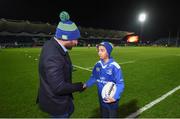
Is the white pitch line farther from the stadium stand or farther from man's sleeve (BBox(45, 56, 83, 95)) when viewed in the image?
the stadium stand

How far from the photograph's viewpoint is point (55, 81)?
11.4 feet

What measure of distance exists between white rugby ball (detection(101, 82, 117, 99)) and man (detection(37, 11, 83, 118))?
104cm

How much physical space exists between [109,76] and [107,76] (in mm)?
45

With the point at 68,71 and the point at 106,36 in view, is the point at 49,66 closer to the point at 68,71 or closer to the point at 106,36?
the point at 68,71

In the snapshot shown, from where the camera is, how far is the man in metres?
3.49

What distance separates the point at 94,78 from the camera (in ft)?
17.1

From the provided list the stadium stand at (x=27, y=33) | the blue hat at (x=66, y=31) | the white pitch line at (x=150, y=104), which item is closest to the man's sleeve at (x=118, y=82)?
the blue hat at (x=66, y=31)

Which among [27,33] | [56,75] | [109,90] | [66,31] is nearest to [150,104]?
[109,90]

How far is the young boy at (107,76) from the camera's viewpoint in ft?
15.7

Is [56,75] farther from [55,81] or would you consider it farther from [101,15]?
[101,15]

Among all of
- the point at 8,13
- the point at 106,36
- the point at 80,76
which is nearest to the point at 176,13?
the point at 106,36

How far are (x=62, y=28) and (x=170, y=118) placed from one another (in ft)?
14.2

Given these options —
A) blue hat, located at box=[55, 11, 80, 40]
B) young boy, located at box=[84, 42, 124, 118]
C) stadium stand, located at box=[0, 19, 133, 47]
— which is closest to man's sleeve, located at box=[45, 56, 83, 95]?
blue hat, located at box=[55, 11, 80, 40]

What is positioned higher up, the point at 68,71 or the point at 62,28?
the point at 62,28
